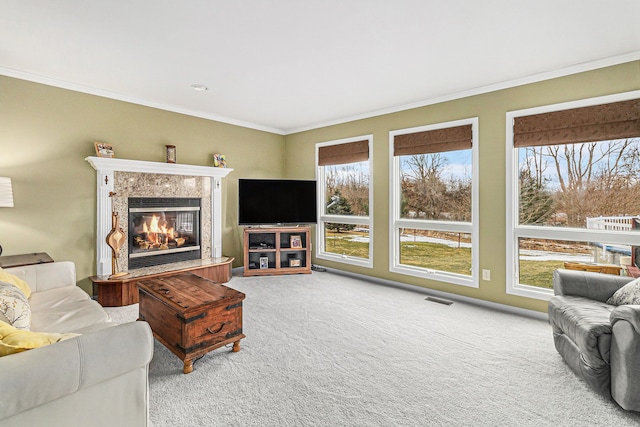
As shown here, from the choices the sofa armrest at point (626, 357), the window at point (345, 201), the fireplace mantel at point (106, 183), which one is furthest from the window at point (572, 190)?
the fireplace mantel at point (106, 183)

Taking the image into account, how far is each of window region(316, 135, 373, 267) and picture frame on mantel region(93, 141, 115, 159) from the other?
2953 mm

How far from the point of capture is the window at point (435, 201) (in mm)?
3727

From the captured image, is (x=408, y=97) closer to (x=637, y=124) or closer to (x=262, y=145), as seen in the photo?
(x=637, y=124)

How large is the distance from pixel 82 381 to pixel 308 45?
2.63 meters

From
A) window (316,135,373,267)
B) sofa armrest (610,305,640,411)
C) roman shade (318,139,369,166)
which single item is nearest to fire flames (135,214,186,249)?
window (316,135,373,267)

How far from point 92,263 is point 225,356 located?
241 centimetres

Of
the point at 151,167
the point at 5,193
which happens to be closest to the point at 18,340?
the point at 5,193

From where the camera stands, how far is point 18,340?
1.21 meters

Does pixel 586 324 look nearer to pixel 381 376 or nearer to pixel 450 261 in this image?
pixel 381 376

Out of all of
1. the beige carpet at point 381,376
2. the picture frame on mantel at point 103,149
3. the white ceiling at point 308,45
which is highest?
the white ceiling at point 308,45

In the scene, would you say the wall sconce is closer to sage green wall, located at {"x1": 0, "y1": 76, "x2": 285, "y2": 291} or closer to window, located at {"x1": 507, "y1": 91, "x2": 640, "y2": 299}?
sage green wall, located at {"x1": 0, "y1": 76, "x2": 285, "y2": 291}

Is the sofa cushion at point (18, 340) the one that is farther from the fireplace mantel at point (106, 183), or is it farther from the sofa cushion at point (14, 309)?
the fireplace mantel at point (106, 183)

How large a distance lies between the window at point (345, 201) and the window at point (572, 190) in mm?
1885

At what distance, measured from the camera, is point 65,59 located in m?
2.83
